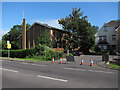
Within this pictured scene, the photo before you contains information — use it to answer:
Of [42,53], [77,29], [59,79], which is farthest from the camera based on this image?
[77,29]

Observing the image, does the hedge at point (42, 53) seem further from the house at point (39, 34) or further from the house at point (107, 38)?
the house at point (107, 38)

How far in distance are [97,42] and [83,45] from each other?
472cm

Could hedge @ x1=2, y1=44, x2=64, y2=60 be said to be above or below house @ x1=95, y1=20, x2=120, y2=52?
below

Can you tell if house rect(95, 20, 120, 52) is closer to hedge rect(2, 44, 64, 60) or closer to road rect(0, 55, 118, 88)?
hedge rect(2, 44, 64, 60)

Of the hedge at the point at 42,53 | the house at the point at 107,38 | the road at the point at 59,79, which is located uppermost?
the house at the point at 107,38

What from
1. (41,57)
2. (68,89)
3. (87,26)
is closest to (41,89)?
(68,89)

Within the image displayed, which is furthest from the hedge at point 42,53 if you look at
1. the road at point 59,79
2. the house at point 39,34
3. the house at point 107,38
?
the house at point 107,38

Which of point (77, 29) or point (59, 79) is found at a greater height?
point (77, 29)

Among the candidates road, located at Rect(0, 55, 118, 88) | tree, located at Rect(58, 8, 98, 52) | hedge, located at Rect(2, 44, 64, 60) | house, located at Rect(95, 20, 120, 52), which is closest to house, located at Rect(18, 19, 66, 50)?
tree, located at Rect(58, 8, 98, 52)

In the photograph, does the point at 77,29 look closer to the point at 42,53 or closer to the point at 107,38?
the point at 107,38

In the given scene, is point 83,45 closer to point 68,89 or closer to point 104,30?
point 104,30

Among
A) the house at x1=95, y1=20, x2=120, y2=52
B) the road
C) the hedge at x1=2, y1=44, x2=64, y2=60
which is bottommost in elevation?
the road

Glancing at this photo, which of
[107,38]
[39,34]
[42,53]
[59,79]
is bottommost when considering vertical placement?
[59,79]

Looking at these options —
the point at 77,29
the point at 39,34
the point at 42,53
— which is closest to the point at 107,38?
the point at 77,29
